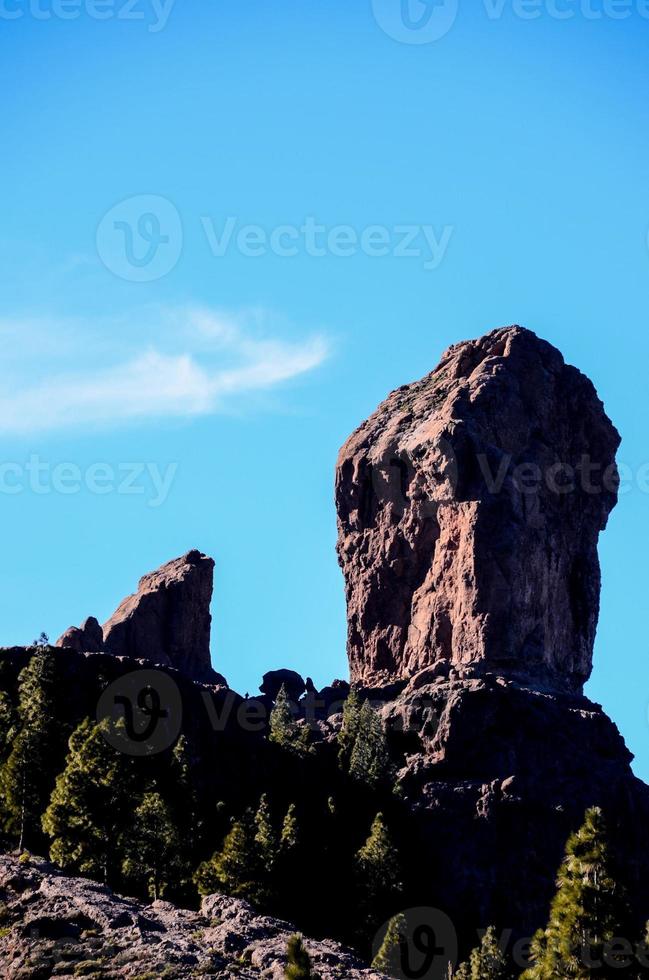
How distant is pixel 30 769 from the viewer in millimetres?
100125

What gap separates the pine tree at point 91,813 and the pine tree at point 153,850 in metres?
0.72

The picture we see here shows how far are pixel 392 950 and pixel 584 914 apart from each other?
26533mm

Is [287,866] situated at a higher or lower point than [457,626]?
lower

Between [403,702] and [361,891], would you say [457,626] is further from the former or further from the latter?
[361,891]

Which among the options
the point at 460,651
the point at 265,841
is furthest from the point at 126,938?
the point at 460,651

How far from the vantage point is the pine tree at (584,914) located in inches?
2675

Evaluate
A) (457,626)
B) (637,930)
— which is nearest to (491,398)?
(457,626)

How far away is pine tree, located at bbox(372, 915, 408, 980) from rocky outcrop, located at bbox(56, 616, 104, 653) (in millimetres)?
65502

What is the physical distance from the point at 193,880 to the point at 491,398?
64.2 m

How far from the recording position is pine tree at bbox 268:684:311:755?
396ft

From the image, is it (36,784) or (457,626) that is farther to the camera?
(457,626)

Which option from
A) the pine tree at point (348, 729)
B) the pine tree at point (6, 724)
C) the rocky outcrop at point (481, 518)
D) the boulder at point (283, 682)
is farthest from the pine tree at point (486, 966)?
the boulder at point (283, 682)

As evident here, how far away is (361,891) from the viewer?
103 metres

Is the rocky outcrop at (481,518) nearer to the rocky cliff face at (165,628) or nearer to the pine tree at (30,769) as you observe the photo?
the rocky cliff face at (165,628)
